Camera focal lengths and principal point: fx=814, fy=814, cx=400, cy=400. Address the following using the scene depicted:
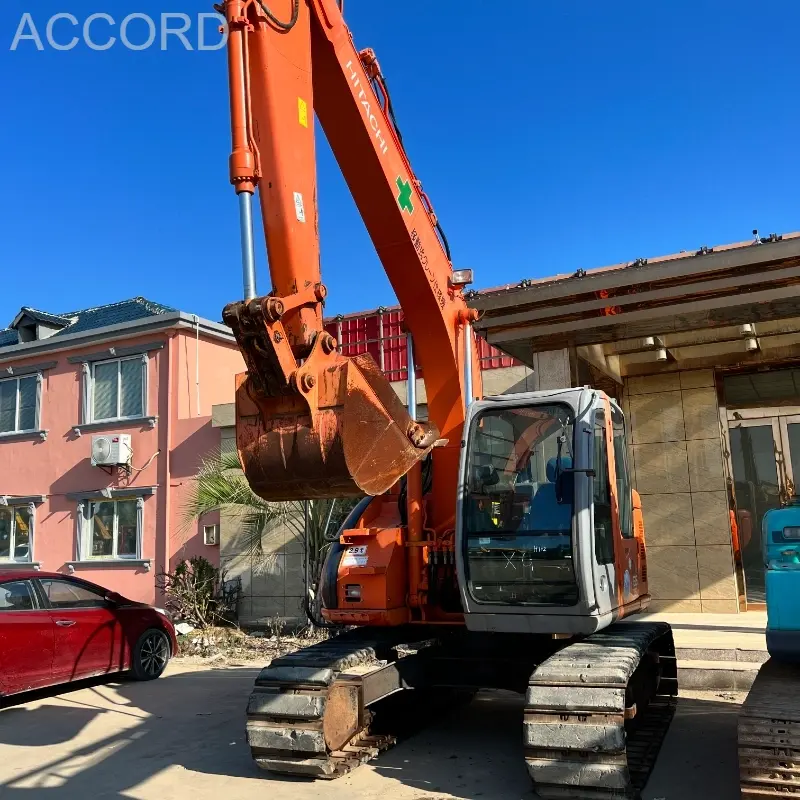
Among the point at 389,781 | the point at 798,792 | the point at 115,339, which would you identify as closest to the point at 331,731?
the point at 389,781

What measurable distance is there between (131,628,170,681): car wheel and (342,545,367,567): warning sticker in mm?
4701

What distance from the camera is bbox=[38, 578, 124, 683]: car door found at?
9188 millimetres

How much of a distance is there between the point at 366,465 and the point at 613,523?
8.56 feet

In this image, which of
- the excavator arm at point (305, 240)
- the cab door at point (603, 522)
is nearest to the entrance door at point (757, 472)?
the cab door at point (603, 522)

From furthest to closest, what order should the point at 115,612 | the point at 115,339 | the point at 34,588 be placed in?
the point at 115,339
the point at 115,612
the point at 34,588

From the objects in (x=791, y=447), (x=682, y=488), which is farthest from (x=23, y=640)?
(x=791, y=447)

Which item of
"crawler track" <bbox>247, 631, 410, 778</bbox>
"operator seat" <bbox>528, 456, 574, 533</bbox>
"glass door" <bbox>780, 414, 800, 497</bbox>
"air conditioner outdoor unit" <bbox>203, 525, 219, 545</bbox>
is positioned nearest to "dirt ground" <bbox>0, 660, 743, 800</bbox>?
"crawler track" <bbox>247, 631, 410, 778</bbox>

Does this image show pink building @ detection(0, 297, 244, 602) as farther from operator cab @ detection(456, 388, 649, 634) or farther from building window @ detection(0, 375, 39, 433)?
operator cab @ detection(456, 388, 649, 634)

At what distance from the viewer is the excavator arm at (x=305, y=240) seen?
4449 millimetres

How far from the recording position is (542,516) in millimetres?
5945

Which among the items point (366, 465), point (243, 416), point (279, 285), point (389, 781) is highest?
point (279, 285)

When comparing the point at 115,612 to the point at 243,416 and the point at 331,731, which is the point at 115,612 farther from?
the point at 243,416

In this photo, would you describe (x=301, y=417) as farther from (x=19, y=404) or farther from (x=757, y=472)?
(x=19, y=404)

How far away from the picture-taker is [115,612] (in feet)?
32.8
